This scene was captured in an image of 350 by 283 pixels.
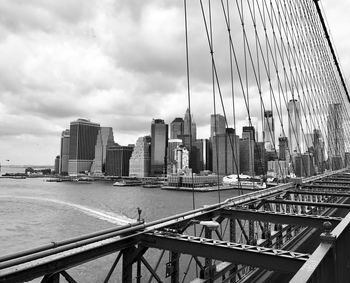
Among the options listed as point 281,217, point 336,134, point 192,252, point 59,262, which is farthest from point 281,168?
point 336,134

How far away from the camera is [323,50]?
40938mm

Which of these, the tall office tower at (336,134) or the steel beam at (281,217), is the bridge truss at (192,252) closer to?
the steel beam at (281,217)

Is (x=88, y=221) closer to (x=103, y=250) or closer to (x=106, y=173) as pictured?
(x=103, y=250)

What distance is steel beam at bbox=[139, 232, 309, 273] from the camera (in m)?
4.12

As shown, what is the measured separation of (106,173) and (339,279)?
187633 mm

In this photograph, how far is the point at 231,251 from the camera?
4.54m

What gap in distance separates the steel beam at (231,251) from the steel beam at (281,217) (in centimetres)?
289

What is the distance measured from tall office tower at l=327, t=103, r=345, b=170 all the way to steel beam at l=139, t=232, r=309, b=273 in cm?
4568

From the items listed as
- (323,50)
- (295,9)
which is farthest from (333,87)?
(295,9)

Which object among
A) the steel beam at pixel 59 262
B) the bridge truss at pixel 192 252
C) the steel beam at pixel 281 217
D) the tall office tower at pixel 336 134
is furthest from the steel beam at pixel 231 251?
the tall office tower at pixel 336 134

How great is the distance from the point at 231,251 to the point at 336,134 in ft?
180

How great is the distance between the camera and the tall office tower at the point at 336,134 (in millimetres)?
48150

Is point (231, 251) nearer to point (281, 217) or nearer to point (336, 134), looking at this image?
point (281, 217)

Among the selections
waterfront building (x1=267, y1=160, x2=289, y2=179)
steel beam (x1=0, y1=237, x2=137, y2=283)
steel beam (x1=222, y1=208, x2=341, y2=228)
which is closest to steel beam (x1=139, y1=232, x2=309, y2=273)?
steel beam (x1=0, y1=237, x2=137, y2=283)
